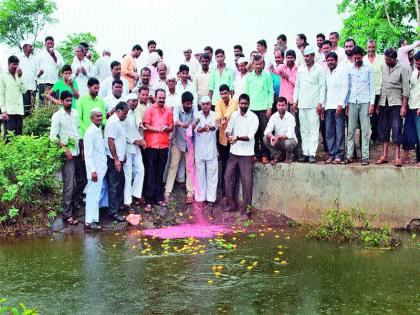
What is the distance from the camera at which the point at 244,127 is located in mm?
12039

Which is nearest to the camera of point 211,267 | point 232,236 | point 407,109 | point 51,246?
point 211,267

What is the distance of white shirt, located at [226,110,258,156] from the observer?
12.0 m

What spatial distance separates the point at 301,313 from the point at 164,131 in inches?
241

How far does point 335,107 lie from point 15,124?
6363mm

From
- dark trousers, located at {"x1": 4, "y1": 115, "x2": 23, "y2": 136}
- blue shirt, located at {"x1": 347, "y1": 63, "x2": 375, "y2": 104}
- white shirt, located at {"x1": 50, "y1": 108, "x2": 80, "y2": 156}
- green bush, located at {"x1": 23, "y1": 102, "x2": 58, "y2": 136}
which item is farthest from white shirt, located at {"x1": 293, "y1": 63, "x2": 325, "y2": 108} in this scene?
dark trousers, located at {"x1": 4, "y1": 115, "x2": 23, "y2": 136}

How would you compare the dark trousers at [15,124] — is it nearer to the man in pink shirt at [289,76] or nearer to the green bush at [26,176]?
the green bush at [26,176]

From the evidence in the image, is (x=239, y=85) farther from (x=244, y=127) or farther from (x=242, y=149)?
(x=242, y=149)

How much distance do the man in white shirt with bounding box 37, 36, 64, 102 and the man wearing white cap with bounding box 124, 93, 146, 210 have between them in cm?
340

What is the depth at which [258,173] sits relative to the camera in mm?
12609

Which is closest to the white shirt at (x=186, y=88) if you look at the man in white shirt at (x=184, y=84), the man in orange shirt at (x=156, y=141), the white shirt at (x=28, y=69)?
the man in white shirt at (x=184, y=84)

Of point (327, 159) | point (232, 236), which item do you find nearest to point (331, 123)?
point (327, 159)

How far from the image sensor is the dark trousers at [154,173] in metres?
12.2

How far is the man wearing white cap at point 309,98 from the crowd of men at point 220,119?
0.02 metres

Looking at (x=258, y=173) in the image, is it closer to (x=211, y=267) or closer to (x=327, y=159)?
(x=327, y=159)
